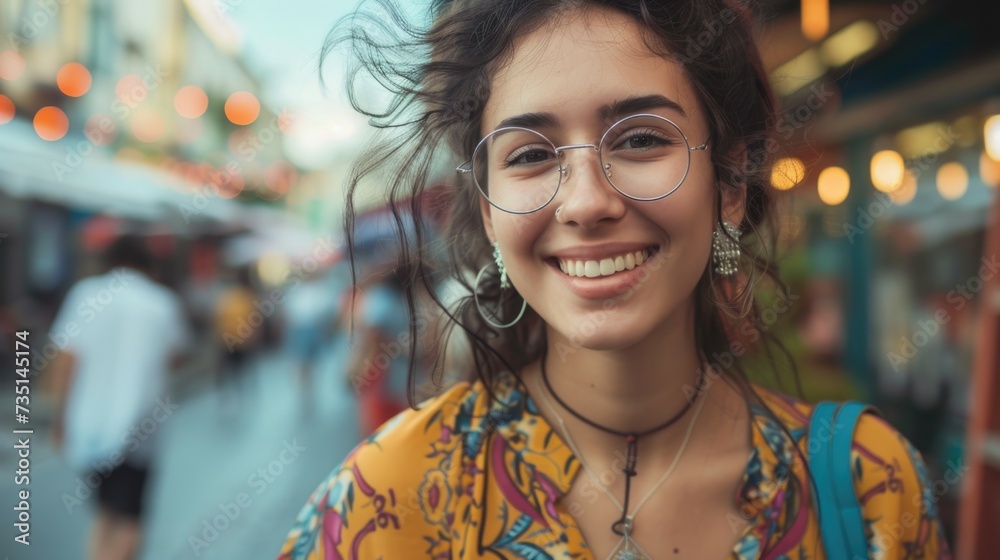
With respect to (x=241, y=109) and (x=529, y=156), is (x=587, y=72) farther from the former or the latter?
(x=241, y=109)

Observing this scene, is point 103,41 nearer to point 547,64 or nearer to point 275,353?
point 275,353

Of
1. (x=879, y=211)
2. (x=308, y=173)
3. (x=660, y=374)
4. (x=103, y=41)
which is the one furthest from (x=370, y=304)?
(x=308, y=173)

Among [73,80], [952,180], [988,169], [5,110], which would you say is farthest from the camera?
[73,80]

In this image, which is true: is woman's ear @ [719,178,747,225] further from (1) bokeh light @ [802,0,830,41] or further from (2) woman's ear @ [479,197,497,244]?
(1) bokeh light @ [802,0,830,41]

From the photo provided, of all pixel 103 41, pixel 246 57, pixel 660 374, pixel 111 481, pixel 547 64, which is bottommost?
pixel 111 481

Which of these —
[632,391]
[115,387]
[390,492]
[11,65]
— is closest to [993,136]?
[632,391]

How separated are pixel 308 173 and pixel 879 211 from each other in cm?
3168

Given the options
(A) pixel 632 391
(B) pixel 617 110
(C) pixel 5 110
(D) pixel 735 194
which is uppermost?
(C) pixel 5 110

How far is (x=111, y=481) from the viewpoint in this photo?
147 inches

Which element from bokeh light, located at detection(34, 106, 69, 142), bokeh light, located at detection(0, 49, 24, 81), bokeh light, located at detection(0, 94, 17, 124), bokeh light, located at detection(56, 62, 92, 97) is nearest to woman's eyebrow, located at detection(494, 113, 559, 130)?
bokeh light, located at detection(0, 94, 17, 124)

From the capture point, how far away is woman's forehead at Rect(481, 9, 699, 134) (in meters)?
1.22

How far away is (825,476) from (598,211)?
2.21ft

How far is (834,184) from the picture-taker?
5426 mm

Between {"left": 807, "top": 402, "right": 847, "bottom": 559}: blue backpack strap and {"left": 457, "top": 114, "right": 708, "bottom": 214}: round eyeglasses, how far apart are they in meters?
0.58
